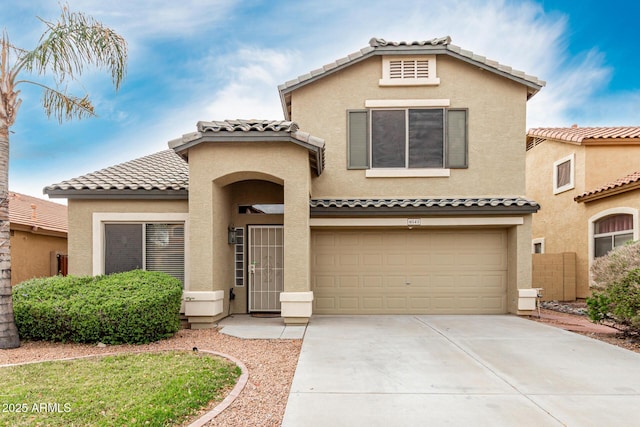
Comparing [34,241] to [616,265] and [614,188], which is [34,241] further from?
[614,188]

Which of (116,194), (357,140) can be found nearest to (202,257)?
(116,194)

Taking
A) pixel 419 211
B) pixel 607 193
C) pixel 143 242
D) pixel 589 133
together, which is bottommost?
pixel 143 242

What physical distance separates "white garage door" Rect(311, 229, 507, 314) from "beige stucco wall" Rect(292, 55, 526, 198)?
1289mm

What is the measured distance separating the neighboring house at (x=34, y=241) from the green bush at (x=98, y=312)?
27.0ft

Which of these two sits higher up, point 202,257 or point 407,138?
point 407,138

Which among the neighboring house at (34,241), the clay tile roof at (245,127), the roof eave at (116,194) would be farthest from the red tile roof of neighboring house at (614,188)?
the neighboring house at (34,241)

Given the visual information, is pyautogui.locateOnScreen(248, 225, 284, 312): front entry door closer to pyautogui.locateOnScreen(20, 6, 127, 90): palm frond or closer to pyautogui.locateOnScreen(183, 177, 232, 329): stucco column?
pyautogui.locateOnScreen(183, 177, 232, 329): stucco column

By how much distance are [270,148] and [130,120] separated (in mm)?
12307

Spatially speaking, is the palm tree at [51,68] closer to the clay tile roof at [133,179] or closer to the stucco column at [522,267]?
the clay tile roof at [133,179]

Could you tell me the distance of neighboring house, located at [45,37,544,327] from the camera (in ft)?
30.8

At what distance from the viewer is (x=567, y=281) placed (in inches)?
537

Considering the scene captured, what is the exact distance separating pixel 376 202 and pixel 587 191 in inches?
344

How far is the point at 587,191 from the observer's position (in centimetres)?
1357

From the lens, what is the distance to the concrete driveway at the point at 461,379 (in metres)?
4.22
